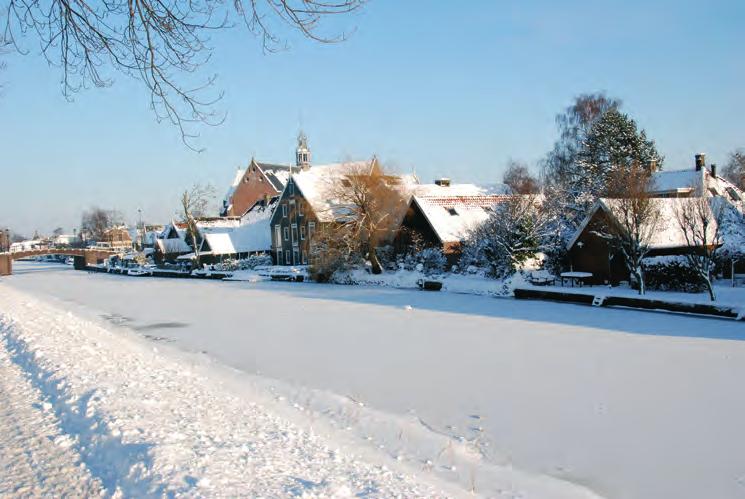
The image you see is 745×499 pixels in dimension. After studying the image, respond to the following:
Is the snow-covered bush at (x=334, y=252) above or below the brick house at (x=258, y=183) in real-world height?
below

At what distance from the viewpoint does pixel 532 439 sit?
7512mm

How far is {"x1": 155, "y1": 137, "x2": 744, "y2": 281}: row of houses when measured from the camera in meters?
27.7

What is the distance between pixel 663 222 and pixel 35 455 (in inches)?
1027

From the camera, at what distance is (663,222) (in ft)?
85.8

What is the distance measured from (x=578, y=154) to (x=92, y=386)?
133 ft

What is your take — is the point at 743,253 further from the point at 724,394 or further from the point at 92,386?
the point at 92,386

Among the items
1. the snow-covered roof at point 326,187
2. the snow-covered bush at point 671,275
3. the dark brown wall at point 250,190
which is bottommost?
the snow-covered bush at point 671,275

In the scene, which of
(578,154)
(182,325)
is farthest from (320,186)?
(182,325)

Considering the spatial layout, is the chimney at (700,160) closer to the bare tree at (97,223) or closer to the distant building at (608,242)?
the distant building at (608,242)

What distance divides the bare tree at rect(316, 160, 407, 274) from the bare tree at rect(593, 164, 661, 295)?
1472 cm

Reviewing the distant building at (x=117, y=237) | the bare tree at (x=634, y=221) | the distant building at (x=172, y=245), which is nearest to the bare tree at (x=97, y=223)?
the distant building at (x=117, y=237)

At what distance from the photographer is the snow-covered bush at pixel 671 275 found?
921 inches

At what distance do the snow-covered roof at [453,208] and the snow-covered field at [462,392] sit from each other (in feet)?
55.0

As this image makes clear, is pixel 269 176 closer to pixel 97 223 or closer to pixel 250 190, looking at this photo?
pixel 250 190
